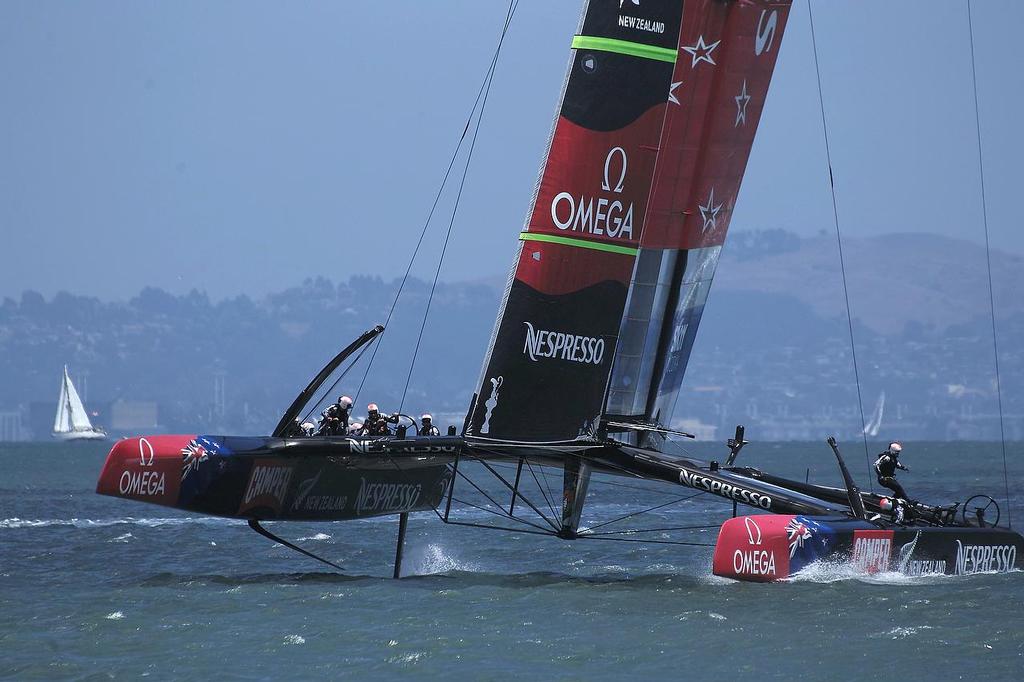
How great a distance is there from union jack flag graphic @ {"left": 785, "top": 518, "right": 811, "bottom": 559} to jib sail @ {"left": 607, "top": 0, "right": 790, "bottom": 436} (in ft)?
8.23

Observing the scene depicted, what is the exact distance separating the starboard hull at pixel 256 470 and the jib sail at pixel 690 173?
2.04 metres

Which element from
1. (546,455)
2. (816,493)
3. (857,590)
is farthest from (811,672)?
(816,493)

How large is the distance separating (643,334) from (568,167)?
7.48 ft

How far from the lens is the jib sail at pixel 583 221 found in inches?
516

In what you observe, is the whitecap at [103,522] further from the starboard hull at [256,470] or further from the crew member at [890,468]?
the crew member at [890,468]

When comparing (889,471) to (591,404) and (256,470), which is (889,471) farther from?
(256,470)

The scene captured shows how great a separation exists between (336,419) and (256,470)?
89cm

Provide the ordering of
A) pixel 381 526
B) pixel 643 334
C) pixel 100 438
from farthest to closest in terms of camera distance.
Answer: pixel 100 438 → pixel 381 526 → pixel 643 334

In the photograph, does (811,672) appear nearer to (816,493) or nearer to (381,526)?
(816,493)

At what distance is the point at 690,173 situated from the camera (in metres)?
14.8

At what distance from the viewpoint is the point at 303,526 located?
73.2 feet

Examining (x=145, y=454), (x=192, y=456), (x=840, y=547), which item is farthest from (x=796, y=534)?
(x=145, y=454)

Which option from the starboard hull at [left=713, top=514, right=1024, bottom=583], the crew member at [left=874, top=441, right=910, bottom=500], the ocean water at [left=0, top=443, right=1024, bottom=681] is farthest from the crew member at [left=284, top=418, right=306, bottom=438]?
the crew member at [left=874, top=441, right=910, bottom=500]

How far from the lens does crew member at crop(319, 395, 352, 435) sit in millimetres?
14211
